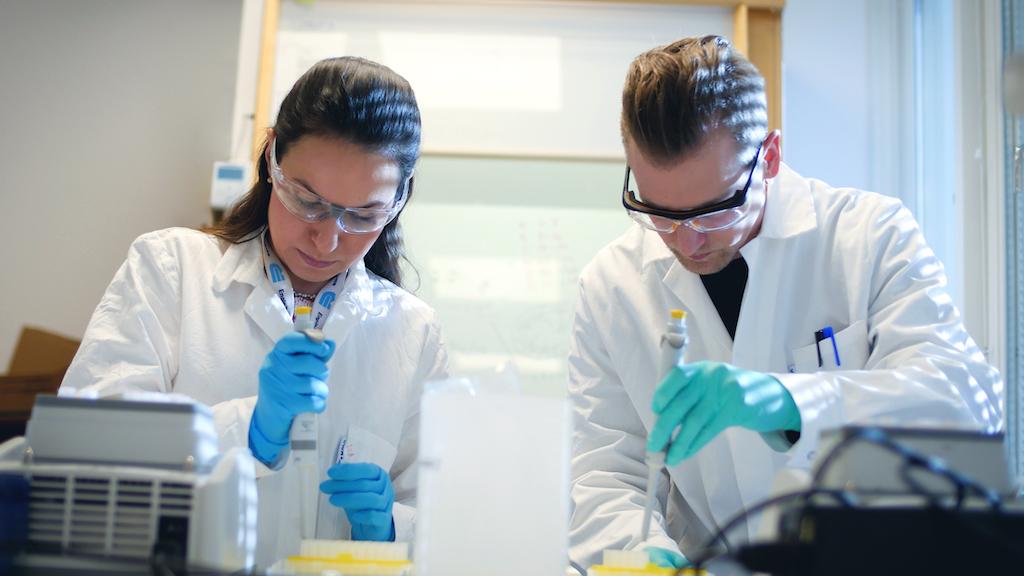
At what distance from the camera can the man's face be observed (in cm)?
154

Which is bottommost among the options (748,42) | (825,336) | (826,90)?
(825,336)

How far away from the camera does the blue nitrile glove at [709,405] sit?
4.35 feet

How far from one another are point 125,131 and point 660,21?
1995 mm

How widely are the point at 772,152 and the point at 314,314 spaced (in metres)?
0.92

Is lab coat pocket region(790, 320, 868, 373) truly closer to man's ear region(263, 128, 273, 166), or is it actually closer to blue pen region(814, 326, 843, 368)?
blue pen region(814, 326, 843, 368)

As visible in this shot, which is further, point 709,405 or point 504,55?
point 504,55

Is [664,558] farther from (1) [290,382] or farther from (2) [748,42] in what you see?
(2) [748,42]

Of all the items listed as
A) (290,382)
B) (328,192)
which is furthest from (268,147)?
(290,382)

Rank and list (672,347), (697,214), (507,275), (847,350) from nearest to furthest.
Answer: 1. (672,347)
2. (697,214)
3. (847,350)
4. (507,275)

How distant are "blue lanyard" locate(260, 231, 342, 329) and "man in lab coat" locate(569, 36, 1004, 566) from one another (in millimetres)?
508

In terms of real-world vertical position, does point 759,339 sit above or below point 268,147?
below

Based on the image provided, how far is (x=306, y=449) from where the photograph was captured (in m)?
1.43

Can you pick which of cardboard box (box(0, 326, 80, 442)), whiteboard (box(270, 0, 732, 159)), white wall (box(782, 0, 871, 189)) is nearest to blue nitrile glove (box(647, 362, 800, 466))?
whiteboard (box(270, 0, 732, 159))

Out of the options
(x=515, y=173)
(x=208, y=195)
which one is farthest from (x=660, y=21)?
(x=208, y=195)
